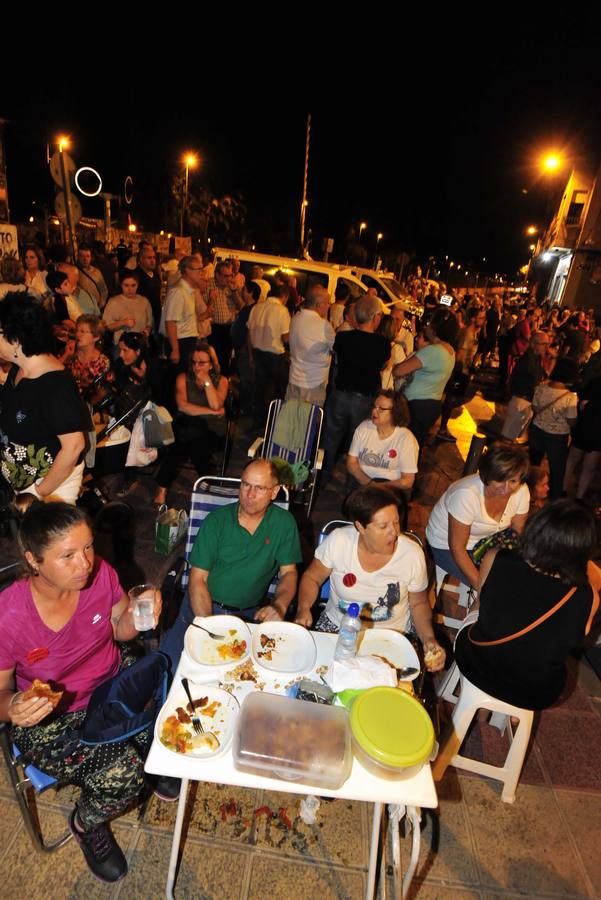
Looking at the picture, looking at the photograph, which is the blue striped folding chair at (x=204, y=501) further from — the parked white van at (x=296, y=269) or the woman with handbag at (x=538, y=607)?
the parked white van at (x=296, y=269)

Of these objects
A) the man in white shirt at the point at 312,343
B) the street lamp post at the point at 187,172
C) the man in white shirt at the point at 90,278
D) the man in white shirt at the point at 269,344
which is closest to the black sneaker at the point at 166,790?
the man in white shirt at the point at 312,343

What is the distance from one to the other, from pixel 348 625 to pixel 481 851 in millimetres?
1261

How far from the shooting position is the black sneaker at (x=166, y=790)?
222 cm

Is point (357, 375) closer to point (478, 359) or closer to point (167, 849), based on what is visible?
point (167, 849)

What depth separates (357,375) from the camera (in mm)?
4941

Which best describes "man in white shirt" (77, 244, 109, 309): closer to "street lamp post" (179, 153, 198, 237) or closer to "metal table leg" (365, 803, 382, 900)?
"metal table leg" (365, 803, 382, 900)

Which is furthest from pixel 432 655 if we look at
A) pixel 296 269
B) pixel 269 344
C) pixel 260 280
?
pixel 296 269

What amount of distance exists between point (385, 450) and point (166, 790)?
8.84 feet

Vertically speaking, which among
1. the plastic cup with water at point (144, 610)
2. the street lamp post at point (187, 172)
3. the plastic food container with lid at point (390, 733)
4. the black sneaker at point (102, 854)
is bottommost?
the black sneaker at point (102, 854)

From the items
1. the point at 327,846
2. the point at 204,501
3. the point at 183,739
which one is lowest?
the point at 327,846

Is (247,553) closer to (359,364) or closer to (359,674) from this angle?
(359,674)

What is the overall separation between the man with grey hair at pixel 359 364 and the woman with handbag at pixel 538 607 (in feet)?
9.59

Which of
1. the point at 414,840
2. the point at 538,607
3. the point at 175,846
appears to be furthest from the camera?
the point at 538,607

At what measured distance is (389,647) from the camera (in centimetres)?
219
